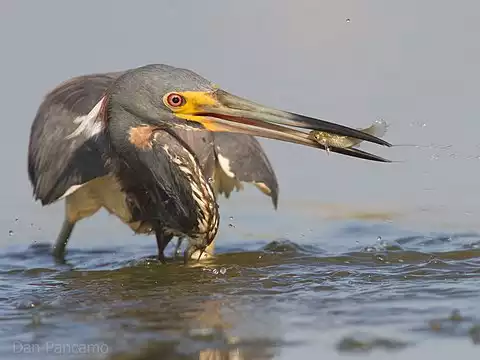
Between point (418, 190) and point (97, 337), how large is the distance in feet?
13.4

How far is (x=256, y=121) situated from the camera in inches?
259

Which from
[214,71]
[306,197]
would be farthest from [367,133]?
[214,71]

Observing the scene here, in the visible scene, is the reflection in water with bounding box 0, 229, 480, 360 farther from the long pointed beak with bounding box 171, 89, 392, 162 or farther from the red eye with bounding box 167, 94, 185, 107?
the red eye with bounding box 167, 94, 185, 107

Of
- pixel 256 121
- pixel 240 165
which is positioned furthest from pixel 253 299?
pixel 240 165

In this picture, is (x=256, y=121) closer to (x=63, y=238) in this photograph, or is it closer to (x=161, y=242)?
(x=161, y=242)

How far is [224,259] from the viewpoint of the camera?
7.90 m

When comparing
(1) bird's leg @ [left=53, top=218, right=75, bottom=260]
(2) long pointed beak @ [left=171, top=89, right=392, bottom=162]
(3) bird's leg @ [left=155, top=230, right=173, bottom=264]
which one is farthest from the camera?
(1) bird's leg @ [left=53, top=218, right=75, bottom=260]

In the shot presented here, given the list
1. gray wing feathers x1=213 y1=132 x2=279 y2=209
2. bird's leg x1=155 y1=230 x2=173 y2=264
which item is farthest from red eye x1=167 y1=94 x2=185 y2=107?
gray wing feathers x1=213 y1=132 x2=279 y2=209

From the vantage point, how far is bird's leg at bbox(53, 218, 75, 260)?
8.49 metres

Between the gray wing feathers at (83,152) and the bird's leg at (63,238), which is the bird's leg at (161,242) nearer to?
the gray wing feathers at (83,152)

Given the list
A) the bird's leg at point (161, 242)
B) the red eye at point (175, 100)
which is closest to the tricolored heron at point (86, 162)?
the bird's leg at point (161, 242)

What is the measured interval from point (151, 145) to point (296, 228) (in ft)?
6.85

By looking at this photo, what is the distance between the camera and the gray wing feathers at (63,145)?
25.5 feet

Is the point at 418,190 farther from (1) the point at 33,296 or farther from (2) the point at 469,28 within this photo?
(1) the point at 33,296
